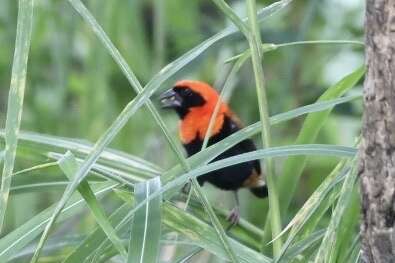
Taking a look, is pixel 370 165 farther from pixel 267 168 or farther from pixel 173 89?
pixel 173 89

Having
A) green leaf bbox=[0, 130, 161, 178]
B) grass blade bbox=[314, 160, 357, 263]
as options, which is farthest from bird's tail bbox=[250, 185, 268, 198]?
grass blade bbox=[314, 160, 357, 263]

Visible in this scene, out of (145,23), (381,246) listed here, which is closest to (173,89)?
(145,23)

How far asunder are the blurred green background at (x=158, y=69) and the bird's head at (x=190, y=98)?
0.37 ft

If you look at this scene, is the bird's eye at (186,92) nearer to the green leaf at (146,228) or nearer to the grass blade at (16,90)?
the green leaf at (146,228)

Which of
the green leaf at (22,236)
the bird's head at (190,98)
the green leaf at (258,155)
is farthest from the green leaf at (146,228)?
the bird's head at (190,98)

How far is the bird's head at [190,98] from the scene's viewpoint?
3.52 metres

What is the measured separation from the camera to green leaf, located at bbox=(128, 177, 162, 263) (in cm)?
166

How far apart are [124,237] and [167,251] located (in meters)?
1.39

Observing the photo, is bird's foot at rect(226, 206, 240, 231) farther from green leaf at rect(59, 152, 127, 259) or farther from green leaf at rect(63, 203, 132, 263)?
green leaf at rect(59, 152, 127, 259)

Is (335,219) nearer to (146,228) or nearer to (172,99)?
(146,228)

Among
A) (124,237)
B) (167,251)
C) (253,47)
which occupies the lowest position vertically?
(167,251)

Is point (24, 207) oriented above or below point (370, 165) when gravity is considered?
below

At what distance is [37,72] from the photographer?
4633 millimetres

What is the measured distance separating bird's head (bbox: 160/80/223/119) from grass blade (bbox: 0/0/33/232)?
6.12 feet
